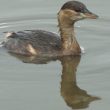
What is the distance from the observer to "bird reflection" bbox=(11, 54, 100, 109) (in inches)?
368

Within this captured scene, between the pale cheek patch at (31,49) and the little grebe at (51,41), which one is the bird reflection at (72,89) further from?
the pale cheek patch at (31,49)

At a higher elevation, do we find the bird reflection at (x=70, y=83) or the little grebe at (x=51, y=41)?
the little grebe at (x=51, y=41)

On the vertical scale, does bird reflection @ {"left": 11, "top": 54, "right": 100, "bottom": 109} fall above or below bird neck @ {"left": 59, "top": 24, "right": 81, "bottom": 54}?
below

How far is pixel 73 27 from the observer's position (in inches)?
454

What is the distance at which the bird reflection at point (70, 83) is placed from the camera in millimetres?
9344

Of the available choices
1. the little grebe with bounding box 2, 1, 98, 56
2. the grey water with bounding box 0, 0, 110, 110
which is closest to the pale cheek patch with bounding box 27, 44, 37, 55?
the little grebe with bounding box 2, 1, 98, 56

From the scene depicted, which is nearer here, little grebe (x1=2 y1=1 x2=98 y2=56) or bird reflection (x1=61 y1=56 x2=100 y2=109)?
bird reflection (x1=61 y1=56 x2=100 y2=109)

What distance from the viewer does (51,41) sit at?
37.2 ft

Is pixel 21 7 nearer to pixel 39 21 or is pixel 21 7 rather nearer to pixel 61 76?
pixel 39 21

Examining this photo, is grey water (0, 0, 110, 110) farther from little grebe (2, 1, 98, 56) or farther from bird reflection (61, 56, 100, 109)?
little grebe (2, 1, 98, 56)

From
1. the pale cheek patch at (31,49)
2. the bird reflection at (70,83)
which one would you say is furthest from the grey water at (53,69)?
the pale cheek patch at (31,49)

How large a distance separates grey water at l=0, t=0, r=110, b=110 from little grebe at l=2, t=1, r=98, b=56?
6.0 inches

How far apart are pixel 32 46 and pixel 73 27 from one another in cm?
85

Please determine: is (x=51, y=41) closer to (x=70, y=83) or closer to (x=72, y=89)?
(x=70, y=83)
